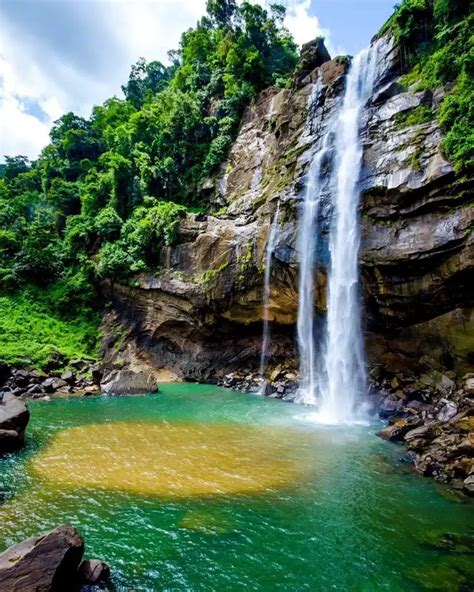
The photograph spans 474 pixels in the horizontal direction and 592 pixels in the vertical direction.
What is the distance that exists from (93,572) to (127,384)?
1823cm

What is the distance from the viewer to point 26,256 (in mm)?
33031

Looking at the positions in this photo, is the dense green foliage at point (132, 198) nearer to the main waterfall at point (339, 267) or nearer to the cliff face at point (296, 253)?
the cliff face at point (296, 253)

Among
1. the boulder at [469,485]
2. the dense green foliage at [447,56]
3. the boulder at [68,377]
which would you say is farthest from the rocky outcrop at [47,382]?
the dense green foliage at [447,56]

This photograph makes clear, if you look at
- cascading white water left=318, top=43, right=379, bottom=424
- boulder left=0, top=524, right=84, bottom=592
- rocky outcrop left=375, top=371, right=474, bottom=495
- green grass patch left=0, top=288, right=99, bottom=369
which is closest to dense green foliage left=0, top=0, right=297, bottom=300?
green grass patch left=0, top=288, right=99, bottom=369

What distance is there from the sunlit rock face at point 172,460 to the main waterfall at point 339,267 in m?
5.42

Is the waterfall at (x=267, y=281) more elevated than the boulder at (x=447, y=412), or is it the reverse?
the waterfall at (x=267, y=281)

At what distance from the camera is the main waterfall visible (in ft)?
66.5

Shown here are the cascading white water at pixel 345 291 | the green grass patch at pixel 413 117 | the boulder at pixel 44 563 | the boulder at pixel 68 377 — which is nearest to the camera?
the boulder at pixel 44 563

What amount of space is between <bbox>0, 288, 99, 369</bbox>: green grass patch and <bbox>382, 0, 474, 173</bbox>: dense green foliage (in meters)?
25.6

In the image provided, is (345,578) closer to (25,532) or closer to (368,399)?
(25,532)

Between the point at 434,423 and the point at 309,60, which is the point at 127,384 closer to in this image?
the point at 434,423

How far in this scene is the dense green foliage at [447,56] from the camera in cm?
1619

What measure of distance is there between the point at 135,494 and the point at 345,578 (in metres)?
5.17

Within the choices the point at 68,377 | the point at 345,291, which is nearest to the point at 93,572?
the point at 345,291
